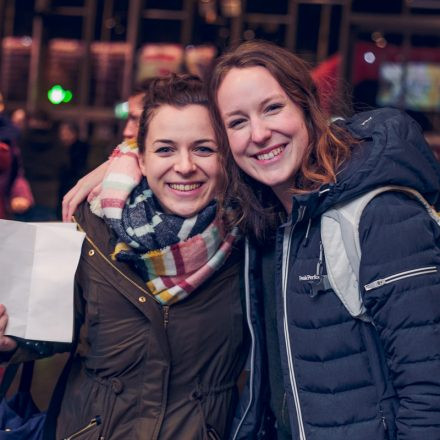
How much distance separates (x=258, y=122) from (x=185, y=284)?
1.94 feet

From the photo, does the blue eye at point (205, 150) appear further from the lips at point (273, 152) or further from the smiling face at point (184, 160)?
the lips at point (273, 152)

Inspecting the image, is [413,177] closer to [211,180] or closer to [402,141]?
[402,141]

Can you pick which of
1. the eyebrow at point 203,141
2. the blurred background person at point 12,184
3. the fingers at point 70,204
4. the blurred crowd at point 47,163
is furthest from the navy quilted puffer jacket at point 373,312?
the blurred crowd at point 47,163

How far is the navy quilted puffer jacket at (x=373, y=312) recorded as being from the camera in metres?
2.19

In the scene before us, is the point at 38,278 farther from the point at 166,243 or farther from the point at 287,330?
the point at 287,330

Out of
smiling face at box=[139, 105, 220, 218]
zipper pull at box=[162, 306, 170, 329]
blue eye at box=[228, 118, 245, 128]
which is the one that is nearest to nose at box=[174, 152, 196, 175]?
smiling face at box=[139, 105, 220, 218]

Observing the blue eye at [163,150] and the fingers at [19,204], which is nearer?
the blue eye at [163,150]

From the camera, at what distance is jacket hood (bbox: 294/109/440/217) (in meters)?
2.28

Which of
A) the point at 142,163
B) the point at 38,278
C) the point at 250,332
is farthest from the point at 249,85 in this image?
the point at 38,278

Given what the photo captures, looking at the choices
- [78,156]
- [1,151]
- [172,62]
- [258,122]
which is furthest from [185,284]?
[172,62]

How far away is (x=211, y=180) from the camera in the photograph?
2863mm

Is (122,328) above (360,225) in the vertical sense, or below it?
below

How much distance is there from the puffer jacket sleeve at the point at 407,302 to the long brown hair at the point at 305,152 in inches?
9.1

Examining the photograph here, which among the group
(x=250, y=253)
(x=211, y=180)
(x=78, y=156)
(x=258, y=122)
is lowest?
(x=78, y=156)
